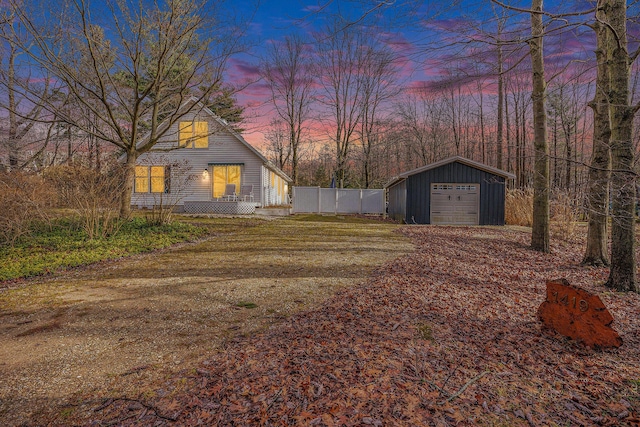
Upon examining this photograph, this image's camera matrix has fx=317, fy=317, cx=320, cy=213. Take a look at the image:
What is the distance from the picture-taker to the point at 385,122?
85.6 feet

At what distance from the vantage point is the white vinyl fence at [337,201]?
64.4 feet

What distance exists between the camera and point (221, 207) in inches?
639

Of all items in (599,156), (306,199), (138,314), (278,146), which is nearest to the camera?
(138,314)

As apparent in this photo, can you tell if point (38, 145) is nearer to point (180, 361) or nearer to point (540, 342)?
point (180, 361)

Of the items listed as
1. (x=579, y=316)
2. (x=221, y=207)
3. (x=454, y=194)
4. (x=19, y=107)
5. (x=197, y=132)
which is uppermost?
(x=197, y=132)

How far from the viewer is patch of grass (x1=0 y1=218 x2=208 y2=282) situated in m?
5.43

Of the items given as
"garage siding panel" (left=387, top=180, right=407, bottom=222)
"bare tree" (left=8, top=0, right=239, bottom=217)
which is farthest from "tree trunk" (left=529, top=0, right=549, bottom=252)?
"bare tree" (left=8, top=0, right=239, bottom=217)

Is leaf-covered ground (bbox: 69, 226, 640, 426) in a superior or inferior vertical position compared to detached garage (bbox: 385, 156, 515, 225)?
inferior

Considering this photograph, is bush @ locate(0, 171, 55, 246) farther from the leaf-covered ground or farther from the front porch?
the front porch

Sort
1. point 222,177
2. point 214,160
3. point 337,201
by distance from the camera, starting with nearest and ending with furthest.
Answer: point 214,160, point 222,177, point 337,201

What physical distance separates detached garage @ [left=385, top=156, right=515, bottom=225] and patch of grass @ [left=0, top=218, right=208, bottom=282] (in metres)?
9.66

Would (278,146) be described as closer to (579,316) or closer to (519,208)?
(519,208)

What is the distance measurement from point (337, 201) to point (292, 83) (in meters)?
12.2

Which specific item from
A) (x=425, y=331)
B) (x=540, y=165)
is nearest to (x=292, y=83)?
(x=540, y=165)
